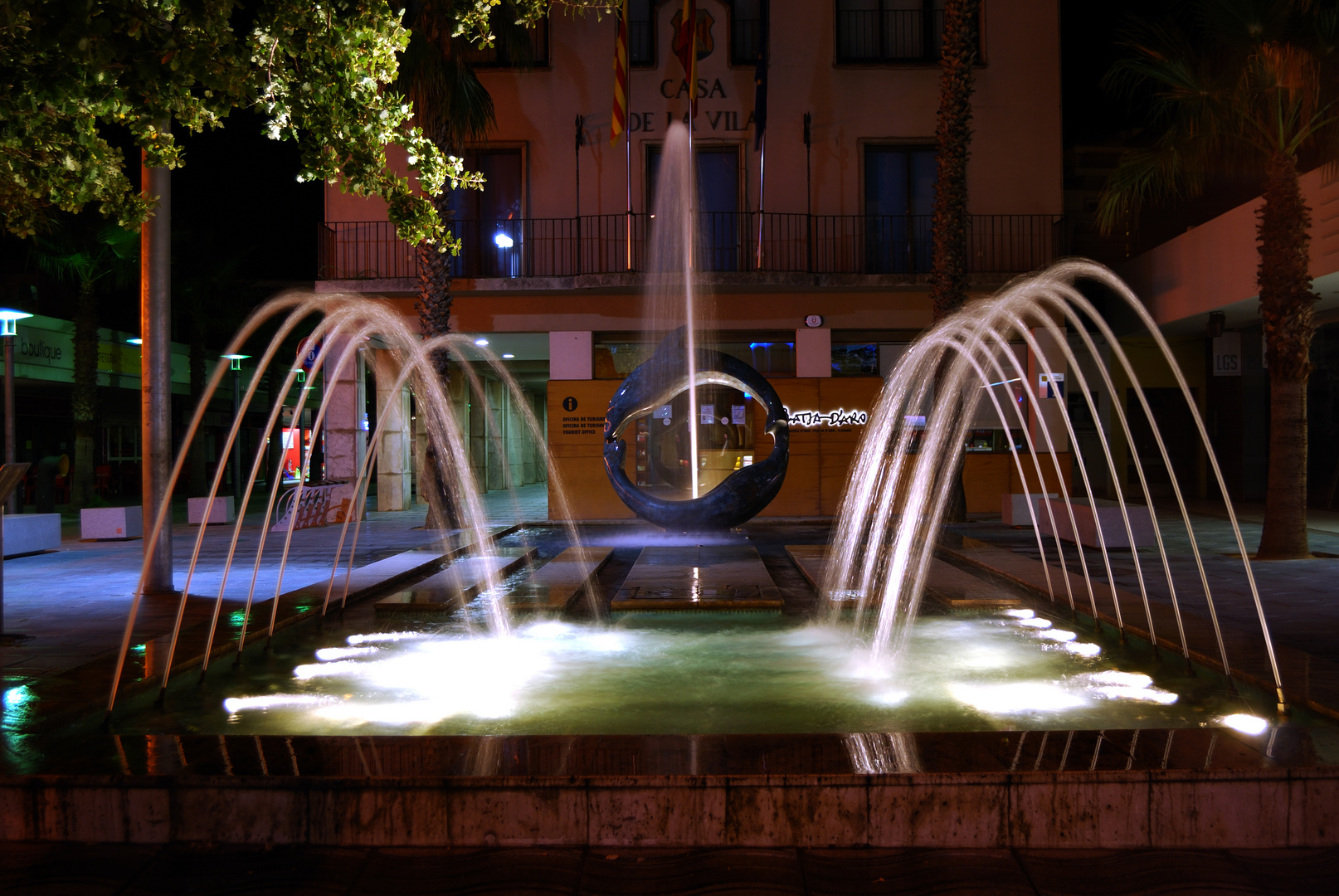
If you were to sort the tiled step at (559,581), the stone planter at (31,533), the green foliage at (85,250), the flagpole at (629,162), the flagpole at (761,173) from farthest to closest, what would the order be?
the green foliage at (85,250) → the flagpole at (629,162) → the flagpole at (761,173) → the stone planter at (31,533) → the tiled step at (559,581)

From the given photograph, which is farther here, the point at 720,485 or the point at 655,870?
the point at 720,485

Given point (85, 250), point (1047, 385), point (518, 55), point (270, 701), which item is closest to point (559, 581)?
point (270, 701)

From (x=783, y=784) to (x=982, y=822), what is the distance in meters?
0.79

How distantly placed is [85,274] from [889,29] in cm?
2020

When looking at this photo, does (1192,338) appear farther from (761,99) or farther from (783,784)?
(783,784)

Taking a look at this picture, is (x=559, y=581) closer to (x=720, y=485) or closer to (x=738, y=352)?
(x=720, y=485)

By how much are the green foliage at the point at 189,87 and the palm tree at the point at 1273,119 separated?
878 centimetres

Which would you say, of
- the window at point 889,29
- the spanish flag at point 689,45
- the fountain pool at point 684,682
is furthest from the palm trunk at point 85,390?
the window at point 889,29

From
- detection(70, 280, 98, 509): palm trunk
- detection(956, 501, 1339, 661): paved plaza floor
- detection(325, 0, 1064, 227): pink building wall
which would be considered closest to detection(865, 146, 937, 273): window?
detection(325, 0, 1064, 227): pink building wall

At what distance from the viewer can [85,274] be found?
76.4 feet

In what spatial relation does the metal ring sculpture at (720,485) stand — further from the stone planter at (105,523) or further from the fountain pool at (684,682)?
the stone planter at (105,523)

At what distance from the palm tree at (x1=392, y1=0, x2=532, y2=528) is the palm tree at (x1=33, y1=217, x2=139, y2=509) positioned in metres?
10.2

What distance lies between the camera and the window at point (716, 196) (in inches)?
782

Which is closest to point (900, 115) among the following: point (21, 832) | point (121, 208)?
point (121, 208)
